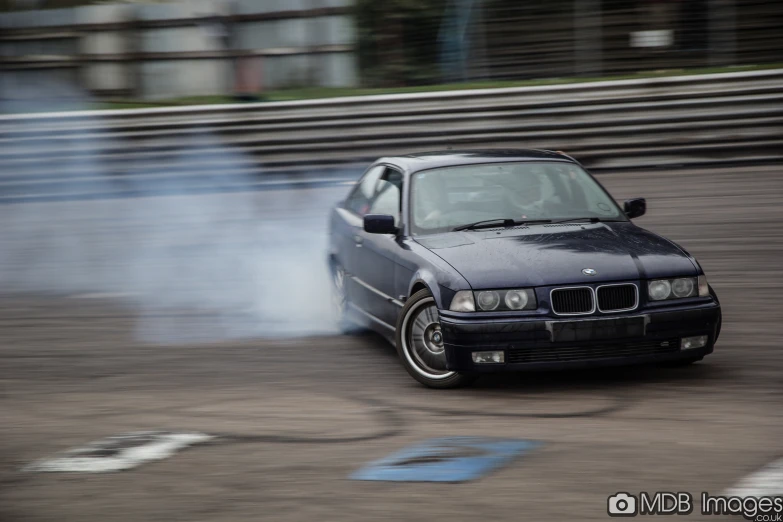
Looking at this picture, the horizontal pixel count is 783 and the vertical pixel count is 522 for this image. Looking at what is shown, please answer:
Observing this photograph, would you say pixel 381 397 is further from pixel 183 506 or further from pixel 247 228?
pixel 247 228

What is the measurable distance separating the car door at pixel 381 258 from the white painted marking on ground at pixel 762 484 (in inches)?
113

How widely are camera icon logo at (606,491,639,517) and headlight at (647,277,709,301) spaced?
1994 millimetres

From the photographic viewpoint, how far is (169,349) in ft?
27.4

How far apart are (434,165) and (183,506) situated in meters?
3.70

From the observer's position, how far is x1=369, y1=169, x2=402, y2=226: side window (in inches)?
308

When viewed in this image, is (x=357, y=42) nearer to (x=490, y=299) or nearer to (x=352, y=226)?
(x=352, y=226)

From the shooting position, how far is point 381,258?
→ 7598 mm

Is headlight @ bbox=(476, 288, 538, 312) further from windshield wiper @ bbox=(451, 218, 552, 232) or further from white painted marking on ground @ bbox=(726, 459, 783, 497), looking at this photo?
white painted marking on ground @ bbox=(726, 459, 783, 497)

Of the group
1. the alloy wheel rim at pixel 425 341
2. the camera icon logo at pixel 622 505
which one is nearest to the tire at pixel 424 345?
the alloy wheel rim at pixel 425 341

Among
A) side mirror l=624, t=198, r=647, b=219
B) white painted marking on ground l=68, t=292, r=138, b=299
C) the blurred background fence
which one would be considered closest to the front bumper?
side mirror l=624, t=198, r=647, b=219

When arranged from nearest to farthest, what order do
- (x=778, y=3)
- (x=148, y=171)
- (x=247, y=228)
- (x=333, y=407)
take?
(x=333, y=407), (x=247, y=228), (x=148, y=171), (x=778, y=3)

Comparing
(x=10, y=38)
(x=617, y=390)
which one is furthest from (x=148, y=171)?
(x=617, y=390)

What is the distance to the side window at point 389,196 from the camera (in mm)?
7812

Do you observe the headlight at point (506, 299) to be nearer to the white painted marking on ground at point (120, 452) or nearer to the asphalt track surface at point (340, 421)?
the asphalt track surface at point (340, 421)
